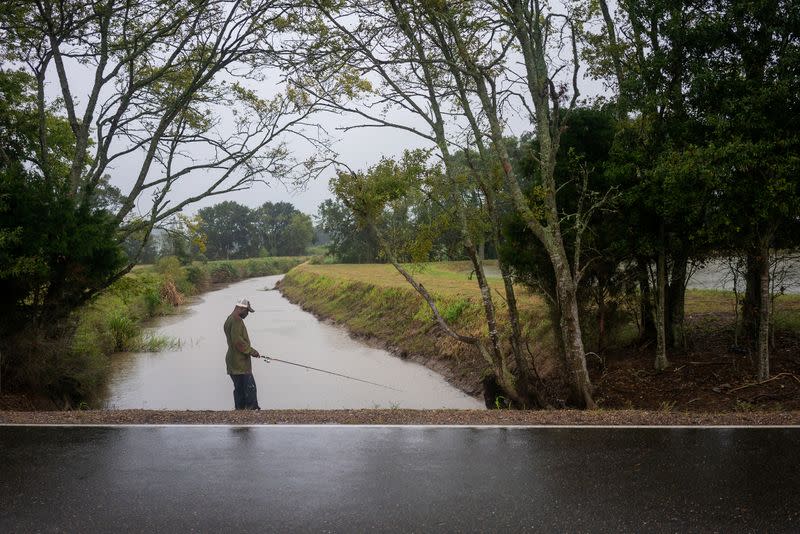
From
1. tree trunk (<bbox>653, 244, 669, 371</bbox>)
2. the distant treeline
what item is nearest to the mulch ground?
tree trunk (<bbox>653, 244, 669, 371</bbox>)

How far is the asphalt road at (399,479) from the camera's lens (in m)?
4.54

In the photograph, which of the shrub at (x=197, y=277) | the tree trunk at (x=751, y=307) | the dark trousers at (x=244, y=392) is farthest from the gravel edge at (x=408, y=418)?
the shrub at (x=197, y=277)

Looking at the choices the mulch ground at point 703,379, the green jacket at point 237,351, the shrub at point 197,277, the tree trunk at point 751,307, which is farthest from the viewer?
the shrub at point 197,277

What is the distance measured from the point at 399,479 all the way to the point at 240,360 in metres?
5.74

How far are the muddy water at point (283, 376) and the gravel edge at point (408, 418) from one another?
17.8 feet

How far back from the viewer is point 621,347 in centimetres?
1411

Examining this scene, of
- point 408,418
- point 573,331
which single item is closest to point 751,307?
point 573,331

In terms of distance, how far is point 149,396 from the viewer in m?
15.6

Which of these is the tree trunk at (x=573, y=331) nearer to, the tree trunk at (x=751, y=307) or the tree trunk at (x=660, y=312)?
the tree trunk at (x=660, y=312)

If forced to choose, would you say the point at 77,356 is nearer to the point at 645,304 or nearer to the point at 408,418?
the point at 408,418

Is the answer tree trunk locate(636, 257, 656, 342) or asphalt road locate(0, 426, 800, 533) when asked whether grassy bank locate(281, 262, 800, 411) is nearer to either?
tree trunk locate(636, 257, 656, 342)

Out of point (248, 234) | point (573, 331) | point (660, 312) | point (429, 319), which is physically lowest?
point (429, 319)

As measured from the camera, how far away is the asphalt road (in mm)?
4543

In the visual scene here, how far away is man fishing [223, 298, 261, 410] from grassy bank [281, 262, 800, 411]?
430cm
